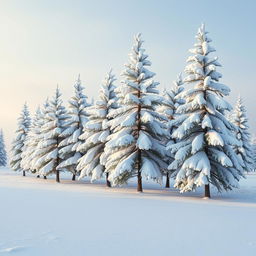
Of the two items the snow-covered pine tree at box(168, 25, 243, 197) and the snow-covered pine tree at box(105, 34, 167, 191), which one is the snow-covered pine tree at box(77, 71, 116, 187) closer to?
the snow-covered pine tree at box(105, 34, 167, 191)

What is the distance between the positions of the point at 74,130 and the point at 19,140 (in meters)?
19.8

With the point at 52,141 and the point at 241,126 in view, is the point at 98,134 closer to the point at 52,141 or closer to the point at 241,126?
the point at 52,141

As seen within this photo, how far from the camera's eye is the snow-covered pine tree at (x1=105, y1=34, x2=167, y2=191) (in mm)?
21734

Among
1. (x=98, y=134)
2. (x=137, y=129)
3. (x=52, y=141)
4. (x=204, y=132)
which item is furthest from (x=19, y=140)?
(x=204, y=132)

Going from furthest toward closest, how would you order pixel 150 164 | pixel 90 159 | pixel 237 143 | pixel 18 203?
1. pixel 90 159
2. pixel 150 164
3. pixel 237 143
4. pixel 18 203

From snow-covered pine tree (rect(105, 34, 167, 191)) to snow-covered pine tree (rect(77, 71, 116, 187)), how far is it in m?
2.96

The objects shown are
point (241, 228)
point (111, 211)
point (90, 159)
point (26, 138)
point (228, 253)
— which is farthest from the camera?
point (26, 138)

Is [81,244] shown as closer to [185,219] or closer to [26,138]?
[185,219]

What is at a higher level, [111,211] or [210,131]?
[210,131]

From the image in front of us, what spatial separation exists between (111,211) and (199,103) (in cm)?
1077

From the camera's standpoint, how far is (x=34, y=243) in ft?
25.6

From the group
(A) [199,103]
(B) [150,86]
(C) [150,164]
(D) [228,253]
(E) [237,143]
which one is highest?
(B) [150,86]

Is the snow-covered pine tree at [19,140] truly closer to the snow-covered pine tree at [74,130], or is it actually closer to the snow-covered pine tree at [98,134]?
the snow-covered pine tree at [74,130]

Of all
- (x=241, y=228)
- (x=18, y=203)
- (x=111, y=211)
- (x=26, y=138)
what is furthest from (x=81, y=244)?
(x=26, y=138)
